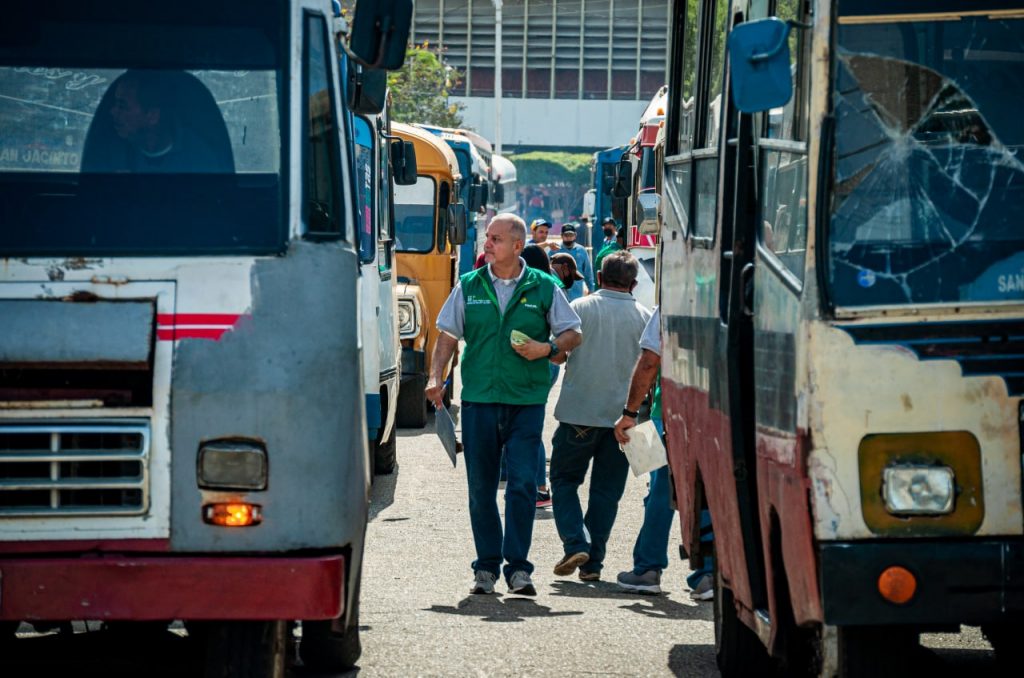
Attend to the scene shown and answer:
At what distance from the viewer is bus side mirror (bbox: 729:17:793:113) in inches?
205

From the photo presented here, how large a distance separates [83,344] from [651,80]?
2739 inches

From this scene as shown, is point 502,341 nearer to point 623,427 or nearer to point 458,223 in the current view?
point 623,427

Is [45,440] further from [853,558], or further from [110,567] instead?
[853,558]

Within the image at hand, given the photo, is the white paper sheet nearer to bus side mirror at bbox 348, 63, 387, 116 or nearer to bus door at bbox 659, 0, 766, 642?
bus door at bbox 659, 0, 766, 642

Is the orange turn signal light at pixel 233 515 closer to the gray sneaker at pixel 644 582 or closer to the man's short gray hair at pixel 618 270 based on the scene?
the gray sneaker at pixel 644 582

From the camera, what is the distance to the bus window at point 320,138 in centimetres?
611

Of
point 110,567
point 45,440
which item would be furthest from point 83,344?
point 110,567

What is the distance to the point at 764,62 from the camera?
524cm

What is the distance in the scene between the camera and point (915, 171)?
213 inches

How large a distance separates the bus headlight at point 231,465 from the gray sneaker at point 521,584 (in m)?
4.05

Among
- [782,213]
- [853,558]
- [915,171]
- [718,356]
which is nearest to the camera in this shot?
[853,558]

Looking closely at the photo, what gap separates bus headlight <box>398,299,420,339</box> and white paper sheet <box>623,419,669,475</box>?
9019mm

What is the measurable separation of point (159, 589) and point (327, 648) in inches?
74.3


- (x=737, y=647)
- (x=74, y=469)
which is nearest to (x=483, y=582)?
(x=737, y=647)
